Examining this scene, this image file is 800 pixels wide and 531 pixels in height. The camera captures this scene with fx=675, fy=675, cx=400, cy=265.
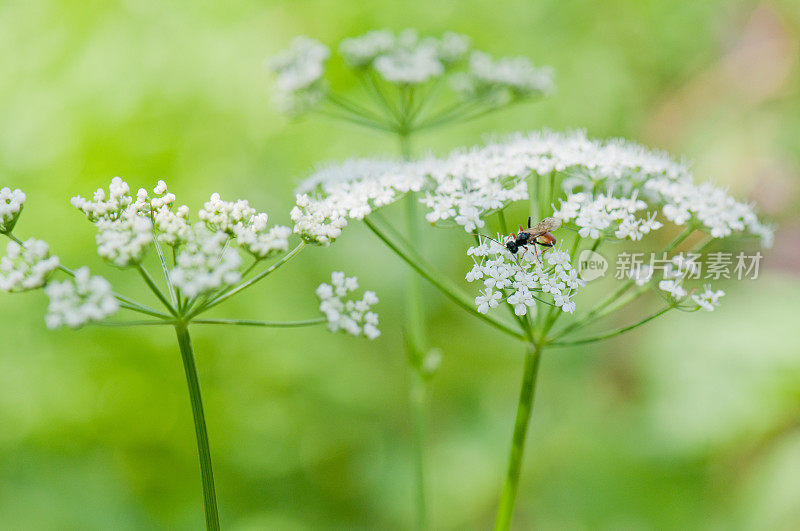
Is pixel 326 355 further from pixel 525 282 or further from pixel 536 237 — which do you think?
pixel 525 282

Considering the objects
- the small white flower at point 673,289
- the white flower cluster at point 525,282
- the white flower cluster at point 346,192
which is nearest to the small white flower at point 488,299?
the white flower cluster at point 525,282

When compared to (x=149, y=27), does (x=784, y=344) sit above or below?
below

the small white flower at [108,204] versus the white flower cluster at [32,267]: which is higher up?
the small white flower at [108,204]

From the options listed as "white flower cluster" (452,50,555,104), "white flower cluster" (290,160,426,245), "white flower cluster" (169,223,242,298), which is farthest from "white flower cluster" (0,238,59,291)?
"white flower cluster" (452,50,555,104)

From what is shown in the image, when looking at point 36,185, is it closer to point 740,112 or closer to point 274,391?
point 274,391

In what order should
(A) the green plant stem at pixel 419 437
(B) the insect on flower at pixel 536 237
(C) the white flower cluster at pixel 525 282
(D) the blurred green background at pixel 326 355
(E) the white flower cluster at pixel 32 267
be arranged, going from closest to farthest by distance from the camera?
(E) the white flower cluster at pixel 32 267, (C) the white flower cluster at pixel 525 282, (B) the insect on flower at pixel 536 237, (A) the green plant stem at pixel 419 437, (D) the blurred green background at pixel 326 355

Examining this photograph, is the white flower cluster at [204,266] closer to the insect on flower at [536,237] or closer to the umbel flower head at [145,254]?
the umbel flower head at [145,254]

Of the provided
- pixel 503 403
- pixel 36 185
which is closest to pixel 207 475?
pixel 503 403
